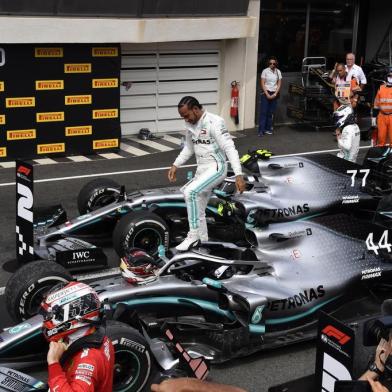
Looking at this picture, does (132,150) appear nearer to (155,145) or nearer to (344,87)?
(155,145)

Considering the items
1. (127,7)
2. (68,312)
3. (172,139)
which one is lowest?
(172,139)

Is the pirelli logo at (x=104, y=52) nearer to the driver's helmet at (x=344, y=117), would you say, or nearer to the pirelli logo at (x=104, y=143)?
the pirelli logo at (x=104, y=143)

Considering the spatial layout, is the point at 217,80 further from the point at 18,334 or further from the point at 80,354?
the point at 80,354

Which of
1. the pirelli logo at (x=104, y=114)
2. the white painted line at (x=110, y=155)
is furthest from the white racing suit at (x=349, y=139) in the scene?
the pirelli logo at (x=104, y=114)

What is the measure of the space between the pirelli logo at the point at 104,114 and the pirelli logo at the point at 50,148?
90 centimetres

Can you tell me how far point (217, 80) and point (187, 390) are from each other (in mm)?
14825

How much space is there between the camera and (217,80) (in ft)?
58.1

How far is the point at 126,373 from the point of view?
5.58m

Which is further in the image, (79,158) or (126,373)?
(79,158)

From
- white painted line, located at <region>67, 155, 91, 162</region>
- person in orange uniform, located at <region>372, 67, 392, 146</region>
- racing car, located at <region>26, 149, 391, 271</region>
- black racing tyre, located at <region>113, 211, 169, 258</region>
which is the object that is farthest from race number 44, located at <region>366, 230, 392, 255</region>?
white painted line, located at <region>67, 155, 91, 162</region>

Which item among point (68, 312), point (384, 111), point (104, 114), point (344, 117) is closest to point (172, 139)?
point (104, 114)

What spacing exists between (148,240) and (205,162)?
110cm

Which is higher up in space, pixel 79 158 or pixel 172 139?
pixel 172 139

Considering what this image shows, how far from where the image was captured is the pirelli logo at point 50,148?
14.3 m
